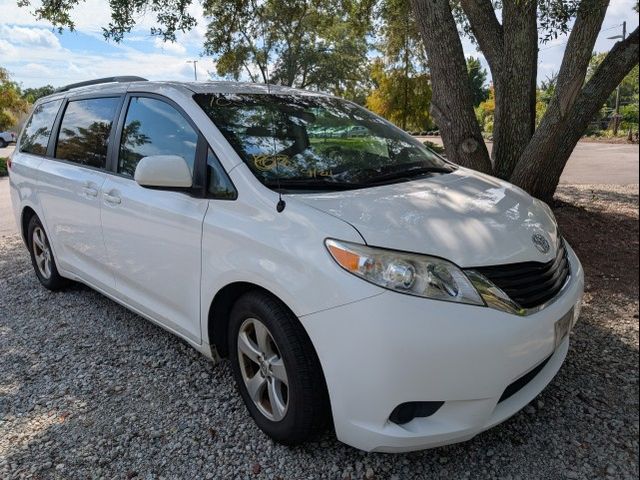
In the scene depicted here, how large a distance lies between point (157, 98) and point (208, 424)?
6.45ft

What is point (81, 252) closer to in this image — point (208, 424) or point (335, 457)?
point (208, 424)

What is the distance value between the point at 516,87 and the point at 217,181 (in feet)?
15.0

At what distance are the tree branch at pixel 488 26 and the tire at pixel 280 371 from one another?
4.97 meters

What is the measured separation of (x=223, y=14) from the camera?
8.78 m

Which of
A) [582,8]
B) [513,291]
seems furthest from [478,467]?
[582,8]

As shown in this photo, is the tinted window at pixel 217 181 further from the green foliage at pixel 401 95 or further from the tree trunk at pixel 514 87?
the green foliage at pixel 401 95

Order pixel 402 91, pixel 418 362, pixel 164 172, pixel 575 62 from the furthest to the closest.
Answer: pixel 402 91 → pixel 575 62 → pixel 164 172 → pixel 418 362

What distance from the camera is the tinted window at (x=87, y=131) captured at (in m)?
3.54

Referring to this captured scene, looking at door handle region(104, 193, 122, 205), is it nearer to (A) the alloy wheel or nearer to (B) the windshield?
(B) the windshield

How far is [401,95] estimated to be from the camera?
23781mm

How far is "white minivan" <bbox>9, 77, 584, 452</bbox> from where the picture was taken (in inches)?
76.2

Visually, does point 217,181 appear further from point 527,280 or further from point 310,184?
point 527,280

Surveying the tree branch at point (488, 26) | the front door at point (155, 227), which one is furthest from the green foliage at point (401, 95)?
the front door at point (155, 227)

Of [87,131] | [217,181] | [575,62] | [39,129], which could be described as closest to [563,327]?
[217,181]
